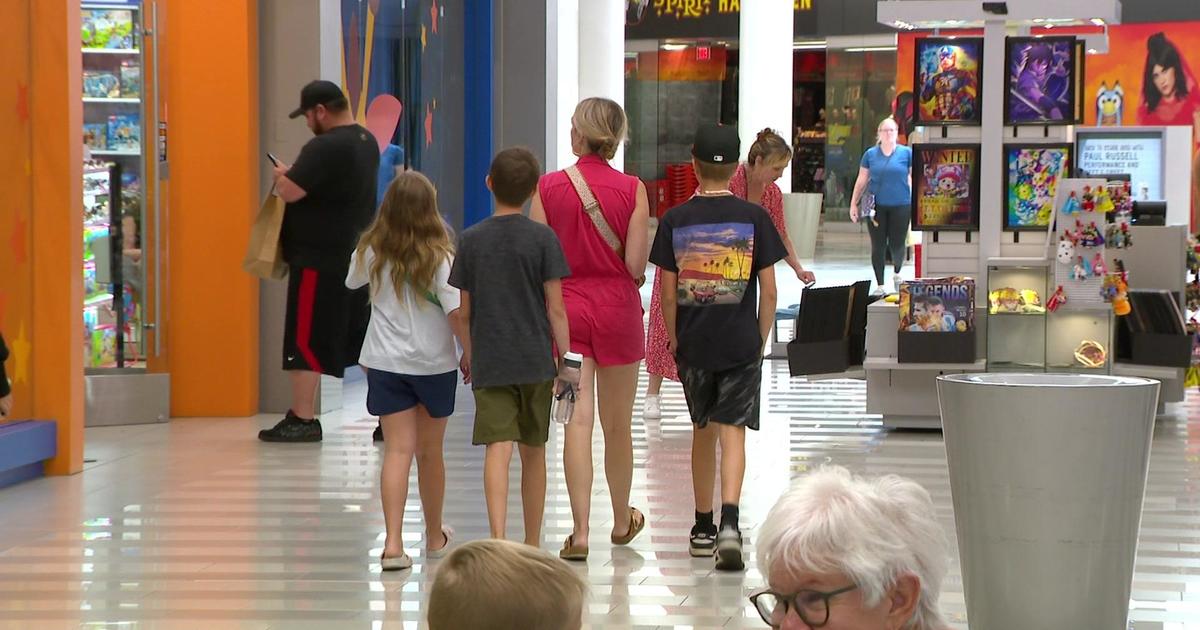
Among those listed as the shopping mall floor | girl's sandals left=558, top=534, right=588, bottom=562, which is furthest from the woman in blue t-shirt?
girl's sandals left=558, top=534, right=588, bottom=562

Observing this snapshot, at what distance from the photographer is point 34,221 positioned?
25.1 feet

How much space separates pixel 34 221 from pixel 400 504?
2.78 metres

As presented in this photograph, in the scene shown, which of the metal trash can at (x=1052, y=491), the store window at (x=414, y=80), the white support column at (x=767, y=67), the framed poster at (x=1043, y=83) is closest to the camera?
the metal trash can at (x=1052, y=491)

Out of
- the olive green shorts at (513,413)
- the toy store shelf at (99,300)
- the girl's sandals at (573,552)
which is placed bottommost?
the girl's sandals at (573,552)

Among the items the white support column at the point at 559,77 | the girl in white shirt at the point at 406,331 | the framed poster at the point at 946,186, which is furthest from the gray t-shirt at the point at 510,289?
the white support column at the point at 559,77

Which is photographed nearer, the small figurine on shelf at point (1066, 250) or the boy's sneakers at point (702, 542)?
the boy's sneakers at point (702, 542)

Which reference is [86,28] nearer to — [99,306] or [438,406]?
[99,306]

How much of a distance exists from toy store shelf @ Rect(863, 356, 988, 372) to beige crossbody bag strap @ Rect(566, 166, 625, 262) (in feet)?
11.4

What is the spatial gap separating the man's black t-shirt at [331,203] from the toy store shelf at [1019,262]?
332 centimetres

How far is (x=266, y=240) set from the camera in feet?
29.3

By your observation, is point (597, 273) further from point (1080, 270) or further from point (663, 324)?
point (1080, 270)

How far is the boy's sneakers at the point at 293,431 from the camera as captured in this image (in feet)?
28.9

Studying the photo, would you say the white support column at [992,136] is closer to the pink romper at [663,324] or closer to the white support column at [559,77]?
the pink romper at [663,324]

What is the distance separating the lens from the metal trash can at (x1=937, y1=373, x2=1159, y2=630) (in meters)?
4.51
